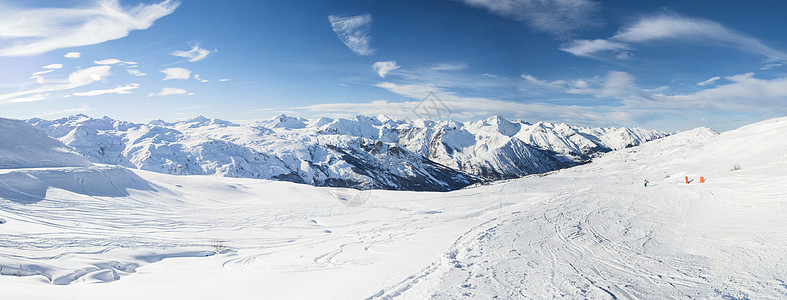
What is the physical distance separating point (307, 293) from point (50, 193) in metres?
16.5

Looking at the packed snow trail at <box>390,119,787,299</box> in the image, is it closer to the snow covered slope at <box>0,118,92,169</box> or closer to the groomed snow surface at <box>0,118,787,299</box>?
the groomed snow surface at <box>0,118,787,299</box>

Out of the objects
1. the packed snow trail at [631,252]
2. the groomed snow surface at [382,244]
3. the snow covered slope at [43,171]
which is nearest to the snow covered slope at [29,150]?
the snow covered slope at [43,171]

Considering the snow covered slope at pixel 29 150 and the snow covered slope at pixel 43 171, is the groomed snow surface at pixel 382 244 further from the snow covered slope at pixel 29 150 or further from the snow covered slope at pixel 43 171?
the snow covered slope at pixel 29 150

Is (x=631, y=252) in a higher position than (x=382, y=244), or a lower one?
higher

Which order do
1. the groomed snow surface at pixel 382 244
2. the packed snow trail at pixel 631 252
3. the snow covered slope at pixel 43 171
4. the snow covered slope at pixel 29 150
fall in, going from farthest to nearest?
the snow covered slope at pixel 29 150 < the snow covered slope at pixel 43 171 < the groomed snow surface at pixel 382 244 < the packed snow trail at pixel 631 252

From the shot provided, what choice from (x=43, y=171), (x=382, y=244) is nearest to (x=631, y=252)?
(x=382, y=244)

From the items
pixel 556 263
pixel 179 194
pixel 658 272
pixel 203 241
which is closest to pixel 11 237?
pixel 203 241

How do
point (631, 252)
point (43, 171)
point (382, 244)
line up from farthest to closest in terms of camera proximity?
point (43, 171) < point (382, 244) < point (631, 252)

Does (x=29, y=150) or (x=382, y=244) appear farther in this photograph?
(x=29, y=150)

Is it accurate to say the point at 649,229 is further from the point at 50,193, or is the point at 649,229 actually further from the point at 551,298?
the point at 50,193

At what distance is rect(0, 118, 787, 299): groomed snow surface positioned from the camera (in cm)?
579

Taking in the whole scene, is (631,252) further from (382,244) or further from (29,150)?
(29,150)

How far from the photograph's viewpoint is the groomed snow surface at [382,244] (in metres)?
5.79

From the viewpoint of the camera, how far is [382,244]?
1063cm
